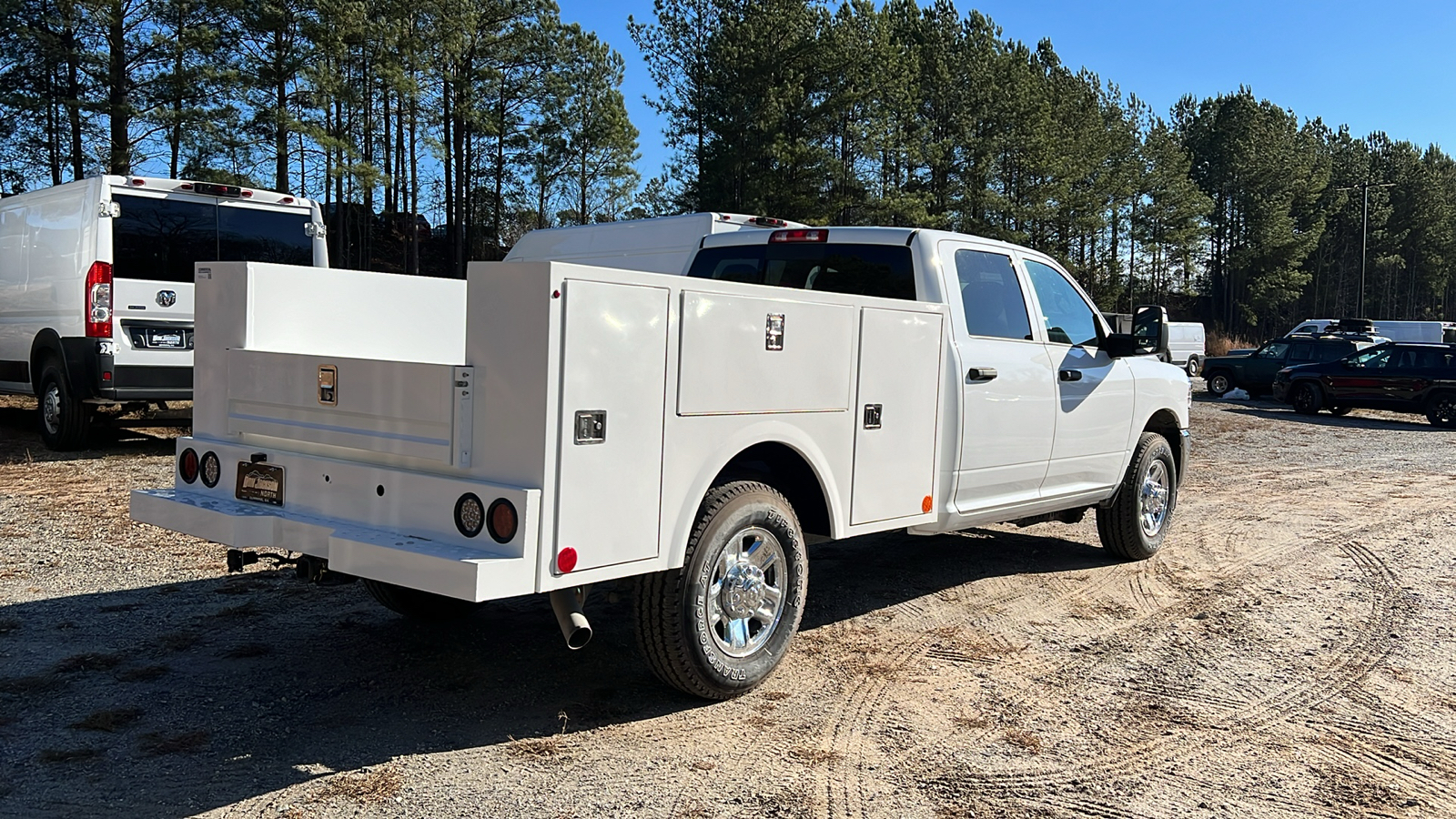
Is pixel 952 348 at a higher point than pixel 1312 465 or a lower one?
higher

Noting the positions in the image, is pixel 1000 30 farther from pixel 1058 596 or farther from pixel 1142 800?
pixel 1142 800

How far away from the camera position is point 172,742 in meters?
4.09

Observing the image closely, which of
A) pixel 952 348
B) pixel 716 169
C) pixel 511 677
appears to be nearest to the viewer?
pixel 511 677

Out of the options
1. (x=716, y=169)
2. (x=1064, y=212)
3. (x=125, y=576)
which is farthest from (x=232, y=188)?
(x=1064, y=212)

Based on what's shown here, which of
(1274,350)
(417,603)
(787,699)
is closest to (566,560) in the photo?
(787,699)

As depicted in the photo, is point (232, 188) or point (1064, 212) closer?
point (232, 188)

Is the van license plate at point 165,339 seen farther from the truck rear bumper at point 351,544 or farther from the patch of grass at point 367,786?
the patch of grass at point 367,786

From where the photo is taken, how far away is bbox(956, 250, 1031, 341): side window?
20.1 ft

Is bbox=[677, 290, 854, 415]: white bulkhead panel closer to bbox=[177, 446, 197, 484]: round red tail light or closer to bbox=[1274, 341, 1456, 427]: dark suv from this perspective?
bbox=[177, 446, 197, 484]: round red tail light

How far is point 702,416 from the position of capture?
14.2ft

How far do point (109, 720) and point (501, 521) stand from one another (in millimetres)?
1831

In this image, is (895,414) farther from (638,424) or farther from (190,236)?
(190,236)

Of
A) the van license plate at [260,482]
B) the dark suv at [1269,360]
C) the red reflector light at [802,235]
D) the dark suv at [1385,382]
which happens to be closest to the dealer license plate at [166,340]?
the van license plate at [260,482]

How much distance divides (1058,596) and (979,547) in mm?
1556
